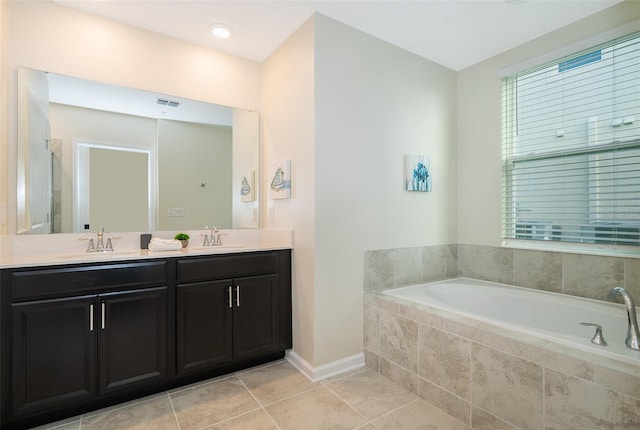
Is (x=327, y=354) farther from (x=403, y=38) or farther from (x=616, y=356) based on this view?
(x=403, y=38)

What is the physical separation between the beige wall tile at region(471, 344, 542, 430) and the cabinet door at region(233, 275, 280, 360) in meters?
1.41

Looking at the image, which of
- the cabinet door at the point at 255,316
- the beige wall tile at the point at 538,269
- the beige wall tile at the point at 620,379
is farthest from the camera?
the beige wall tile at the point at 538,269

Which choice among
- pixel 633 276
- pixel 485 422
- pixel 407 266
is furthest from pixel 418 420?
pixel 633 276

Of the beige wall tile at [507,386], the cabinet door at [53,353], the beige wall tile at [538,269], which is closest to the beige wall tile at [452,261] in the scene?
the beige wall tile at [538,269]

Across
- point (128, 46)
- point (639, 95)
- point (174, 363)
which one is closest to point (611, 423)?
point (639, 95)

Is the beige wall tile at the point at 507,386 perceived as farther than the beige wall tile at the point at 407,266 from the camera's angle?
No

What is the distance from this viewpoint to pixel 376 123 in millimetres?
2535

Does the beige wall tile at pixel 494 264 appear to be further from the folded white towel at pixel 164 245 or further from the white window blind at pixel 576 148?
the folded white towel at pixel 164 245

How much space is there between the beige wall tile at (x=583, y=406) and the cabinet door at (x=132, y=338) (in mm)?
2140

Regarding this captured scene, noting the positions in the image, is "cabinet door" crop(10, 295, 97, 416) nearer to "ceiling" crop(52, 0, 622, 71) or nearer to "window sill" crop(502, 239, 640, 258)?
"ceiling" crop(52, 0, 622, 71)

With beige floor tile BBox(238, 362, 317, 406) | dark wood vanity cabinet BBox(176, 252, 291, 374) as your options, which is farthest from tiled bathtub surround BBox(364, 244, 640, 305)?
beige floor tile BBox(238, 362, 317, 406)

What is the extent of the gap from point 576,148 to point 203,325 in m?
3.06

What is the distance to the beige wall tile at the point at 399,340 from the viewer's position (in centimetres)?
205

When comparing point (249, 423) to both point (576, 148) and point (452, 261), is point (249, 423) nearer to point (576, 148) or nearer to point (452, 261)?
point (452, 261)
